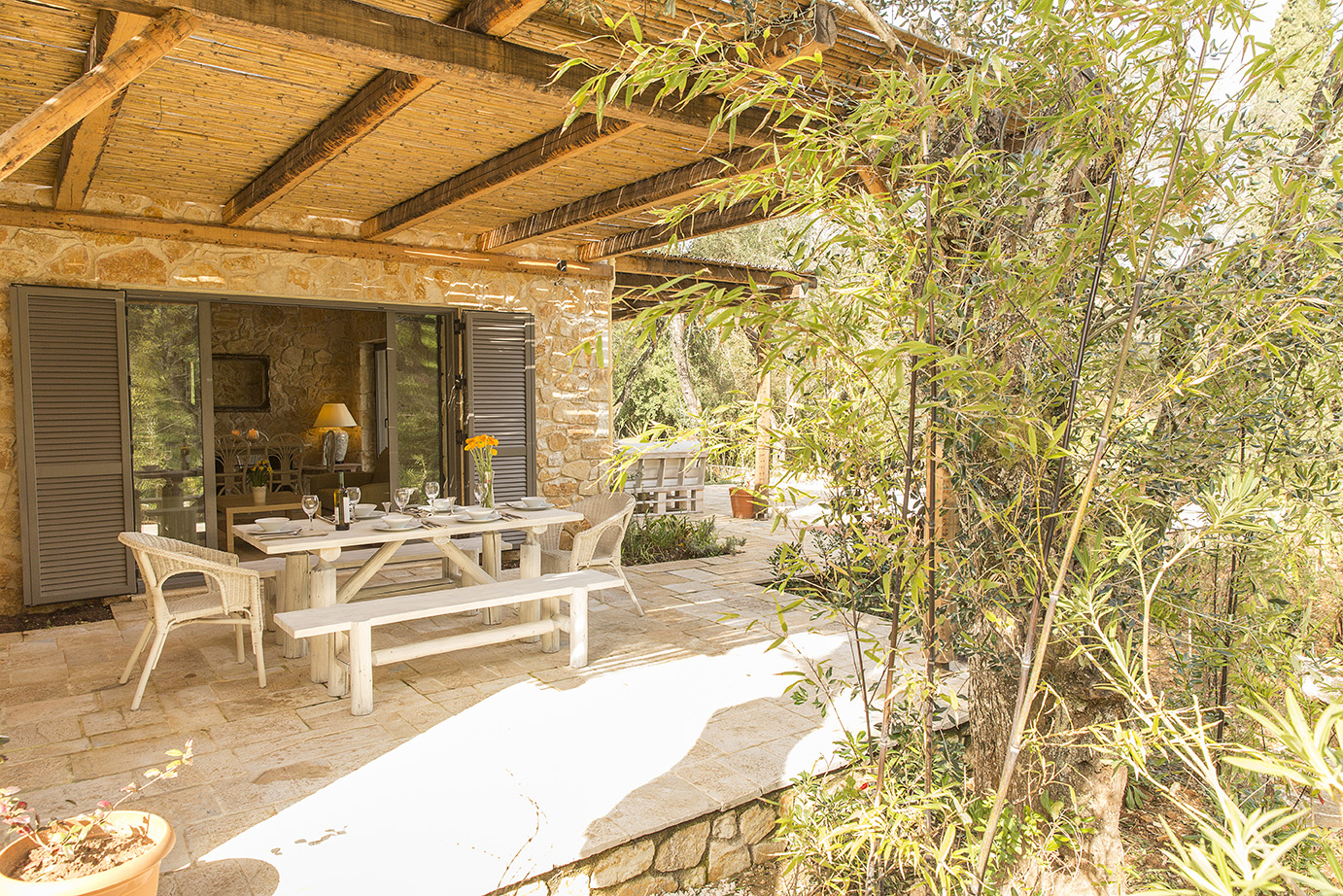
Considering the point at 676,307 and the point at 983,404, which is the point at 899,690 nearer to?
the point at 983,404

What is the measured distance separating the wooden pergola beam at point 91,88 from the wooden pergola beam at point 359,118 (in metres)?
0.84

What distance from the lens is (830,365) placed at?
205 cm

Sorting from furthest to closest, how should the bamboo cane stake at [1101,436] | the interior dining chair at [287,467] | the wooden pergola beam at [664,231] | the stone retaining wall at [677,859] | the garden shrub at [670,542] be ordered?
the interior dining chair at [287,467] → the garden shrub at [670,542] → the wooden pergola beam at [664,231] → the stone retaining wall at [677,859] → the bamboo cane stake at [1101,436]

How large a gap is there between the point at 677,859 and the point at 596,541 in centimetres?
234

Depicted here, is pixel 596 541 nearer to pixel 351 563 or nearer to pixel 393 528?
pixel 393 528

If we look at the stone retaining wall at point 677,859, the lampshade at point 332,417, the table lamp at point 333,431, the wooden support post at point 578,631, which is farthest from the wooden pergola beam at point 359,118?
the lampshade at point 332,417

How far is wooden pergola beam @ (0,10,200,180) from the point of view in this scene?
104 inches

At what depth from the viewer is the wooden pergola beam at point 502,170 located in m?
3.93

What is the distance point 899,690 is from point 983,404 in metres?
0.85

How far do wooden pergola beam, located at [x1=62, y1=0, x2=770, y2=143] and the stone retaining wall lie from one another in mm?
2293

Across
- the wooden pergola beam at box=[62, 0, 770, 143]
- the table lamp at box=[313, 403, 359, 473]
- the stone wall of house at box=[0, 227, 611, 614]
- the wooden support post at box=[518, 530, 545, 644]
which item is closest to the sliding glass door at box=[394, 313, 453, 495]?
the stone wall of house at box=[0, 227, 611, 614]

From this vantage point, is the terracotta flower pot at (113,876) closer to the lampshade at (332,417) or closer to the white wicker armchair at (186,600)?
the white wicker armchair at (186,600)

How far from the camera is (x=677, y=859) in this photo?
8.80 ft

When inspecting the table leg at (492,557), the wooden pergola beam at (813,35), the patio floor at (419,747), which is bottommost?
the patio floor at (419,747)
